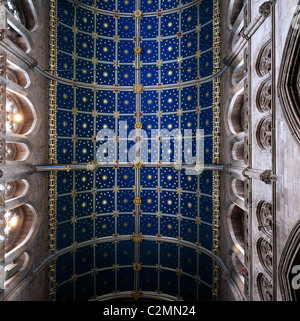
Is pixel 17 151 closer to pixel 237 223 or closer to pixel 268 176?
pixel 268 176

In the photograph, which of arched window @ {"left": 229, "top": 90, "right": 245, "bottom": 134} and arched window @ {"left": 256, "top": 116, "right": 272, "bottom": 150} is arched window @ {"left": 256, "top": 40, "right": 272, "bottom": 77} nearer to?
arched window @ {"left": 256, "top": 116, "right": 272, "bottom": 150}

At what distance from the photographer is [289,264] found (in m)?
8.09

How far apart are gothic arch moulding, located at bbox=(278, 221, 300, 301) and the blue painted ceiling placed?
25.1 feet

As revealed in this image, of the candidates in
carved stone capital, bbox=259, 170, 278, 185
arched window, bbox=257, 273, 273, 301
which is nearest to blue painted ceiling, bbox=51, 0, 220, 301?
arched window, bbox=257, 273, 273, 301

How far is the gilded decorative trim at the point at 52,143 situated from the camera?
583 inches

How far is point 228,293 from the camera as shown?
543 inches

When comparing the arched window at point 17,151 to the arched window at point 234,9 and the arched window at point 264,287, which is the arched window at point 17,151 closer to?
the arched window at point 264,287

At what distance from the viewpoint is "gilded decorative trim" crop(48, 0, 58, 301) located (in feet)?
48.6

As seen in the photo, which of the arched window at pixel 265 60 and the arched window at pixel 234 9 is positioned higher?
the arched window at pixel 234 9

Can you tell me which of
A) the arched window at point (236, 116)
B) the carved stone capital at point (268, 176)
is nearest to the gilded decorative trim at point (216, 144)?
the arched window at point (236, 116)

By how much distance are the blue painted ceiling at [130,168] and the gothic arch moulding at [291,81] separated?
7758 mm

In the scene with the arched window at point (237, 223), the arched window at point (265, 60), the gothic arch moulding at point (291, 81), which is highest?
the arched window at point (265, 60)

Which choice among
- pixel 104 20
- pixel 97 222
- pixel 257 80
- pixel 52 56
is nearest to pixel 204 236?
pixel 97 222
